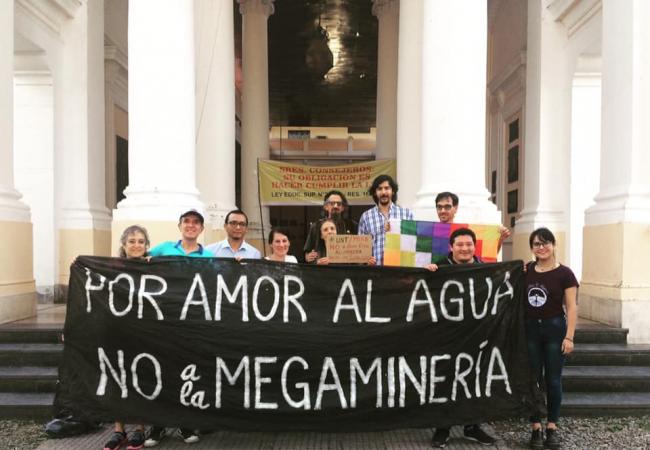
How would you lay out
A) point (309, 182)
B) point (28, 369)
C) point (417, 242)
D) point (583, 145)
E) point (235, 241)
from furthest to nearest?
point (309, 182), point (583, 145), point (28, 369), point (417, 242), point (235, 241)

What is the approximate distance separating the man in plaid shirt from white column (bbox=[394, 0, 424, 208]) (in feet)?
10.8

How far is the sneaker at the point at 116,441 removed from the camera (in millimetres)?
4066

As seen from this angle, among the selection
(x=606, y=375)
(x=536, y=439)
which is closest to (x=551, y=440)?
(x=536, y=439)

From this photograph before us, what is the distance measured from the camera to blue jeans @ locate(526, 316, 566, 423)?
13.5 ft

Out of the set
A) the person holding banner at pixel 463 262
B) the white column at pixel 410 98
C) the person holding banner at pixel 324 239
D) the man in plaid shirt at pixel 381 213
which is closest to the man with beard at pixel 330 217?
the person holding banner at pixel 324 239

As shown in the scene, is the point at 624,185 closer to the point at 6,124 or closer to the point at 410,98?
the point at 410,98

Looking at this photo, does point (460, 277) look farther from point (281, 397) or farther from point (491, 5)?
point (491, 5)

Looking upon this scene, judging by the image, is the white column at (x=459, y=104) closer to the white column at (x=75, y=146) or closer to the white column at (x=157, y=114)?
the white column at (x=157, y=114)

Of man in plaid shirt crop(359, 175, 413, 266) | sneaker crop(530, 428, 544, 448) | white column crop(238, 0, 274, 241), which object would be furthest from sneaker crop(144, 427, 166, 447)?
white column crop(238, 0, 274, 241)

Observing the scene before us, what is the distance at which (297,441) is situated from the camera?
4.38 meters

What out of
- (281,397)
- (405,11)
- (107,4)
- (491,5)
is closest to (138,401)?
(281,397)

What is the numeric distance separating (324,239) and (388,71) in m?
9.17

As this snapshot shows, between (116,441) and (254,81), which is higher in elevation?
(254,81)

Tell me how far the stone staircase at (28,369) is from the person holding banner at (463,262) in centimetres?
350
